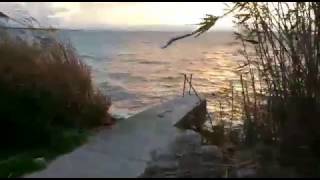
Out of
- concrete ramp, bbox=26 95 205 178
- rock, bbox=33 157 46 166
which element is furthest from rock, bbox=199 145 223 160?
rock, bbox=33 157 46 166

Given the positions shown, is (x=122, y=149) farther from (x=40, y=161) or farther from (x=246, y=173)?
(x=246, y=173)

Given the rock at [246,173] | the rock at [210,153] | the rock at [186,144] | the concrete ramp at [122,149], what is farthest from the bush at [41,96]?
the rock at [246,173]

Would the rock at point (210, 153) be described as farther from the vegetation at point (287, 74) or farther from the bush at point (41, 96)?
the bush at point (41, 96)

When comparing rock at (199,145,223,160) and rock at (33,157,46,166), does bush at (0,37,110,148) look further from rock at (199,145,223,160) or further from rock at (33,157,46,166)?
rock at (199,145,223,160)

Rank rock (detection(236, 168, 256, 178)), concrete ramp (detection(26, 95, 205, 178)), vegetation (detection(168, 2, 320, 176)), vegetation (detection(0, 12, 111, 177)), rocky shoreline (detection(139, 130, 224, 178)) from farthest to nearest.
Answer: vegetation (detection(0, 12, 111, 177)) < concrete ramp (detection(26, 95, 205, 178)) < vegetation (detection(168, 2, 320, 176)) < rocky shoreline (detection(139, 130, 224, 178)) < rock (detection(236, 168, 256, 178))

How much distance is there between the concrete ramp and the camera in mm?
5680

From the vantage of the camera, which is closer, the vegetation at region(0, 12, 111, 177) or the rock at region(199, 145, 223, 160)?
the rock at region(199, 145, 223, 160)

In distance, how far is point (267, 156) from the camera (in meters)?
5.25

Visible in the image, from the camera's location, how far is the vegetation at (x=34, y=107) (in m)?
6.93

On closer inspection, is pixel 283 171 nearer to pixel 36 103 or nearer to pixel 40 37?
pixel 36 103

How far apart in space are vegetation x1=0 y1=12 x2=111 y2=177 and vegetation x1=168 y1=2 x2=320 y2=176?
2.43 metres

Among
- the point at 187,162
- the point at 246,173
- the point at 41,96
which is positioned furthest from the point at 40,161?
the point at 246,173

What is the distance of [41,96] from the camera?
7.02m

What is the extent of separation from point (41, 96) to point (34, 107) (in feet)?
0.51
